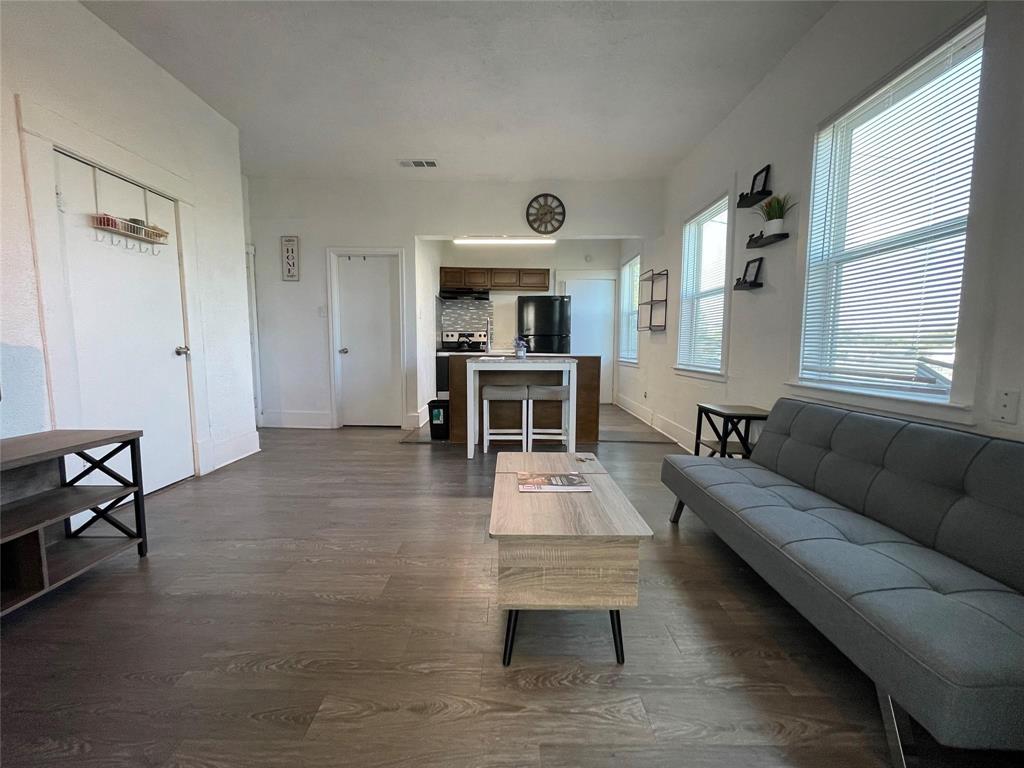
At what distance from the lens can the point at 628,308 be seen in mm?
6543

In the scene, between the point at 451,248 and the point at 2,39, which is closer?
the point at 2,39

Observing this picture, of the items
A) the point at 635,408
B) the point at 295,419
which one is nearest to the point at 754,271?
the point at 635,408

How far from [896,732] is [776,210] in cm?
280

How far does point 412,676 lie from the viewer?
136cm

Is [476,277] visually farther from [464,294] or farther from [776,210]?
[776,210]

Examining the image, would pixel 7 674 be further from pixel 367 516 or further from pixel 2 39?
pixel 2 39

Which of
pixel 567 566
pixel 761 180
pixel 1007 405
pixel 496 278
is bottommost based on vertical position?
pixel 567 566

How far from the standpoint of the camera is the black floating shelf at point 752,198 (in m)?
2.90

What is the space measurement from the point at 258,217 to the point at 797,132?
17.9ft

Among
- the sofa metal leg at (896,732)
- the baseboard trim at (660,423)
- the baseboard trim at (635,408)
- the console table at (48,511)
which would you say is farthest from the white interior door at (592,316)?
the sofa metal leg at (896,732)

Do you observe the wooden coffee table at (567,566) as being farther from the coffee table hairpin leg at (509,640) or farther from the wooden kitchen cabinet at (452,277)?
the wooden kitchen cabinet at (452,277)

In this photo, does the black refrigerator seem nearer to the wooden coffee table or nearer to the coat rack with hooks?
the coat rack with hooks

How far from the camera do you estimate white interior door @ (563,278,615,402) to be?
22.3 ft

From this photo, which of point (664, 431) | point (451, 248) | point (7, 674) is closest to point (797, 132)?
point (664, 431)
